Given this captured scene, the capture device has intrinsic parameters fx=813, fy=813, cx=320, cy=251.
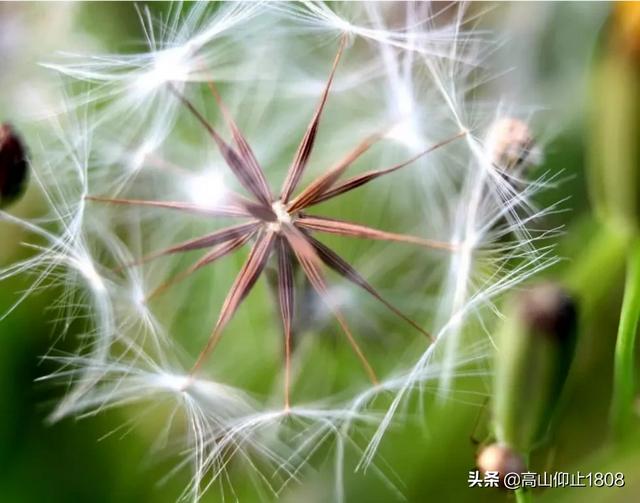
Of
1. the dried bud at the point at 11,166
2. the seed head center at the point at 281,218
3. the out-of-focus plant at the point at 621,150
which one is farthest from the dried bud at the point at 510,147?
the dried bud at the point at 11,166

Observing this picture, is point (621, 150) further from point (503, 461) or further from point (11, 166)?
point (11, 166)

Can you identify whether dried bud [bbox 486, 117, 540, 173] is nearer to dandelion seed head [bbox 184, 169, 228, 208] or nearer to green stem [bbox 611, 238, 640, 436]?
green stem [bbox 611, 238, 640, 436]

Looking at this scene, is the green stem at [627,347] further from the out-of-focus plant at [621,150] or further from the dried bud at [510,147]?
the dried bud at [510,147]

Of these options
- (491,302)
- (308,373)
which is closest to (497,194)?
(491,302)

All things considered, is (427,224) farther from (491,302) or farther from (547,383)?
(547,383)

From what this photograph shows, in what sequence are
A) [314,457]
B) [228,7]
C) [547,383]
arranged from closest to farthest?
[547,383]
[228,7]
[314,457]

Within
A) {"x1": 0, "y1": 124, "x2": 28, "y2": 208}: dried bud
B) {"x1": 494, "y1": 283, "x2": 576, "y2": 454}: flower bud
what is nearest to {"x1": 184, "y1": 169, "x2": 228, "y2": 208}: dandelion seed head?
{"x1": 0, "y1": 124, "x2": 28, "y2": 208}: dried bud
